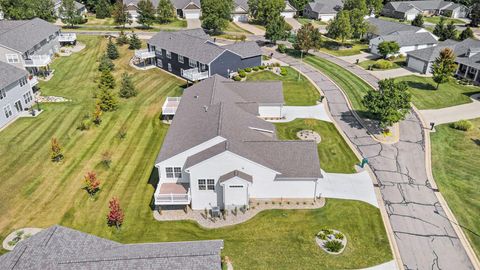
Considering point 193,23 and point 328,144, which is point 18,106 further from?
point 193,23

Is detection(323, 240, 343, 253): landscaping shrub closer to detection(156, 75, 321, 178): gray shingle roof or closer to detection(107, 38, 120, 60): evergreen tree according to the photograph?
detection(156, 75, 321, 178): gray shingle roof

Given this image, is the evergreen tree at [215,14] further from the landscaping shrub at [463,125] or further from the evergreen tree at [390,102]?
the landscaping shrub at [463,125]

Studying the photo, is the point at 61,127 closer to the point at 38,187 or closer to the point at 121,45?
the point at 38,187

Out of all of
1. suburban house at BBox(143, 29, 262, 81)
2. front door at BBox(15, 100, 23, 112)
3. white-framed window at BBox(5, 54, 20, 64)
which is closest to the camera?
front door at BBox(15, 100, 23, 112)

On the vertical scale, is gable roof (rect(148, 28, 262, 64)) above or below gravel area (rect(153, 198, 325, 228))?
above

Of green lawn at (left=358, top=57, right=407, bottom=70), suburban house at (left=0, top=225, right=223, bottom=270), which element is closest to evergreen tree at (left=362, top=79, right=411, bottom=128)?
green lawn at (left=358, top=57, right=407, bottom=70)

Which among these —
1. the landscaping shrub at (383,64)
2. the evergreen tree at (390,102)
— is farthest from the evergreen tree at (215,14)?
the evergreen tree at (390,102)

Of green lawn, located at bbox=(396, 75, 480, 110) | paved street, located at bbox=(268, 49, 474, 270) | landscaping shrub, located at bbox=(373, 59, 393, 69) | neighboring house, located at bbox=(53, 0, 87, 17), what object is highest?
neighboring house, located at bbox=(53, 0, 87, 17)

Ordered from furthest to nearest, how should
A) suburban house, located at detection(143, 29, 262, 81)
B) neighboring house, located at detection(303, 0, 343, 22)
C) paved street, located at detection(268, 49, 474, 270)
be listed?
neighboring house, located at detection(303, 0, 343, 22) < suburban house, located at detection(143, 29, 262, 81) < paved street, located at detection(268, 49, 474, 270)
